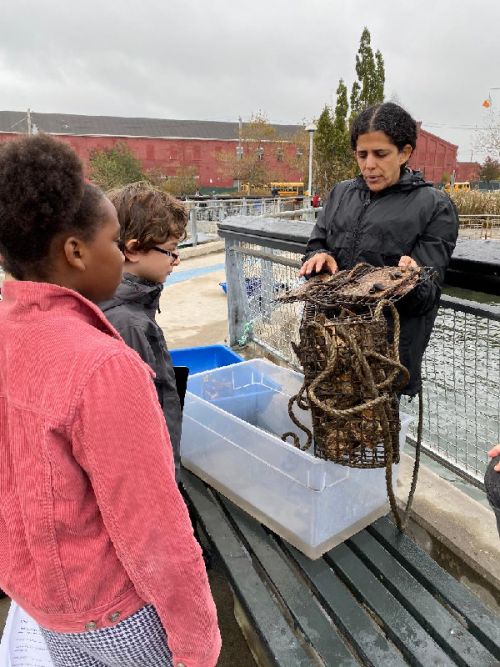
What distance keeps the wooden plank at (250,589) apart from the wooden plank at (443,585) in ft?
1.57

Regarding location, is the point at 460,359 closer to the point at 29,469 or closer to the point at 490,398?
the point at 490,398

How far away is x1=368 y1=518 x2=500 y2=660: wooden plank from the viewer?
159 centimetres

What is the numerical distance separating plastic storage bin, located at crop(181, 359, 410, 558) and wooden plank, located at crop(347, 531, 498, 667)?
4.6 inches

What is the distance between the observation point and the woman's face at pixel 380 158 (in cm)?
212

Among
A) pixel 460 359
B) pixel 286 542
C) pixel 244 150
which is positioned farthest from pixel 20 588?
pixel 244 150

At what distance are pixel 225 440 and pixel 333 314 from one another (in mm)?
746

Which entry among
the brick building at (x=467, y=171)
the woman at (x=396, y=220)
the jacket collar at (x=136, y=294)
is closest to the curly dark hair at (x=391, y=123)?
the woman at (x=396, y=220)

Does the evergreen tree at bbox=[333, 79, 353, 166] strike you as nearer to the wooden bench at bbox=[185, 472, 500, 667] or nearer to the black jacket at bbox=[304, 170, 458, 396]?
the black jacket at bbox=[304, 170, 458, 396]

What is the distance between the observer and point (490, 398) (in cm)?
247

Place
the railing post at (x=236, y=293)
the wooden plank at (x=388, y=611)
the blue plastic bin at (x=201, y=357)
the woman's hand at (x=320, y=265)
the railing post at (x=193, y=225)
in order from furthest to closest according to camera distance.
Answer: the railing post at (x=193, y=225)
the railing post at (x=236, y=293)
the blue plastic bin at (x=201, y=357)
the woman's hand at (x=320, y=265)
the wooden plank at (x=388, y=611)

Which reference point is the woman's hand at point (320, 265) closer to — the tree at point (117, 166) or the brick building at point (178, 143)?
the tree at point (117, 166)

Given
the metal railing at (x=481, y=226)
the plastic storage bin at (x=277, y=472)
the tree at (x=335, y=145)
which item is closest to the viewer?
the plastic storage bin at (x=277, y=472)

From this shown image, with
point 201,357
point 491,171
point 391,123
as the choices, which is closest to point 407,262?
point 391,123

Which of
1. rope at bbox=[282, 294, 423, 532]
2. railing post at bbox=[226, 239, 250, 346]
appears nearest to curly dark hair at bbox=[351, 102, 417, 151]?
rope at bbox=[282, 294, 423, 532]
